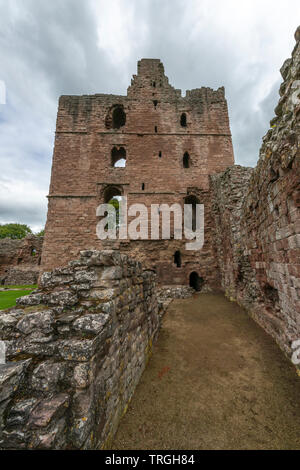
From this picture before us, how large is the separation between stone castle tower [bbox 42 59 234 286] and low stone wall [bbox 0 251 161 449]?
8.25 metres

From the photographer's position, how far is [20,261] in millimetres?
18656

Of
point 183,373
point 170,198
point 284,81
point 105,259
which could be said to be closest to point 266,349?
point 183,373

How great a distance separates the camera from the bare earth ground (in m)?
2.22

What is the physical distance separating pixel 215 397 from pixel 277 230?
3287 millimetres

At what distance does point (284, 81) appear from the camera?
3.63 metres

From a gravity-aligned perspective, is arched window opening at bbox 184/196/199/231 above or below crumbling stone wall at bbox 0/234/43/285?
above

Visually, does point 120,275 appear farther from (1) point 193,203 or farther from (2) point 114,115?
(2) point 114,115

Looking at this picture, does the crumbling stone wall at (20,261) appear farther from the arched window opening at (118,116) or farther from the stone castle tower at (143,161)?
the arched window opening at (118,116)

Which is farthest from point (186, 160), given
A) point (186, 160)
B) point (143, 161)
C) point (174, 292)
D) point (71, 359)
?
point (71, 359)

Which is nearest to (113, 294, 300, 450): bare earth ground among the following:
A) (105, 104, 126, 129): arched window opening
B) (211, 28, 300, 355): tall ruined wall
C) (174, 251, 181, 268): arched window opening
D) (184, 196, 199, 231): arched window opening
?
(211, 28, 300, 355): tall ruined wall

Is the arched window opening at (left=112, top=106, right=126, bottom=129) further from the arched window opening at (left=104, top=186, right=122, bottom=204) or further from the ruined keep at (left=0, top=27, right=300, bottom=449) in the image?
the arched window opening at (left=104, top=186, right=122, bottom=204)

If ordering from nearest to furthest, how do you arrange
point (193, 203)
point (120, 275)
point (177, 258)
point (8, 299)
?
point (120, 275) → point (8, 299) → point (177, 258) → point (193, 203)

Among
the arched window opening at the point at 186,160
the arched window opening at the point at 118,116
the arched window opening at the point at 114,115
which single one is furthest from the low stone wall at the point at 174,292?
the arched window opening at the point at 118,116

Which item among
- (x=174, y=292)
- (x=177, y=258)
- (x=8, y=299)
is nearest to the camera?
(x=8, y=299)
